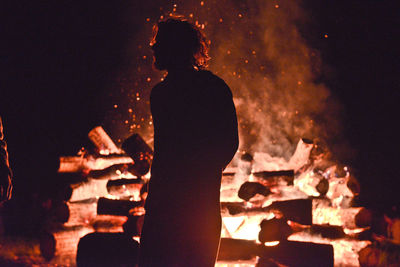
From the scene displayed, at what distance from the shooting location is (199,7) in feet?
14.7

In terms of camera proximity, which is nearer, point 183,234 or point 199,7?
point 183,234

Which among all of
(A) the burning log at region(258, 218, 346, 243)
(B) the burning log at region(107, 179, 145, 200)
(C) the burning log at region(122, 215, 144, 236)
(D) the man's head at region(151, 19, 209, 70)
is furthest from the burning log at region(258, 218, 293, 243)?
(D) the man's head at region(151, 19, 209, 70)

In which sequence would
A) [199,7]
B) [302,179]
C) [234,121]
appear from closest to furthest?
[234,121] → [302,179] → [199,7]

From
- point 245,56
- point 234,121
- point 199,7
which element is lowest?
point 234,121

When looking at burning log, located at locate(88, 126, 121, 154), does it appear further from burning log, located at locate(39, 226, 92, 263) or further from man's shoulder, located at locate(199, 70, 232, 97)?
man's shoulder, located at locate(199, 70, 232, 97)

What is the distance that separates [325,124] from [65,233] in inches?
143

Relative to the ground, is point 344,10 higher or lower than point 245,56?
higher

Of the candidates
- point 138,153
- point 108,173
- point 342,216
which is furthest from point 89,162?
point 342,216

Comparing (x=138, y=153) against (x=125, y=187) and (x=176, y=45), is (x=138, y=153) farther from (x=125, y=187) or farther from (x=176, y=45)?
(x=176, y=45)

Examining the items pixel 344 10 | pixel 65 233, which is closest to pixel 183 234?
pixel 65 233

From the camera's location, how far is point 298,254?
8.67ft

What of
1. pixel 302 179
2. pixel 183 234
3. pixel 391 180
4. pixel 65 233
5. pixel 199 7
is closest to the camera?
pixel 183 234

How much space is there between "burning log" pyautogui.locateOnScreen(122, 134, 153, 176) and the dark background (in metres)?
1.63

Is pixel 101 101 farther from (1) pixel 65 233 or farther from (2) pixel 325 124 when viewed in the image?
(2) pixel 325 124
